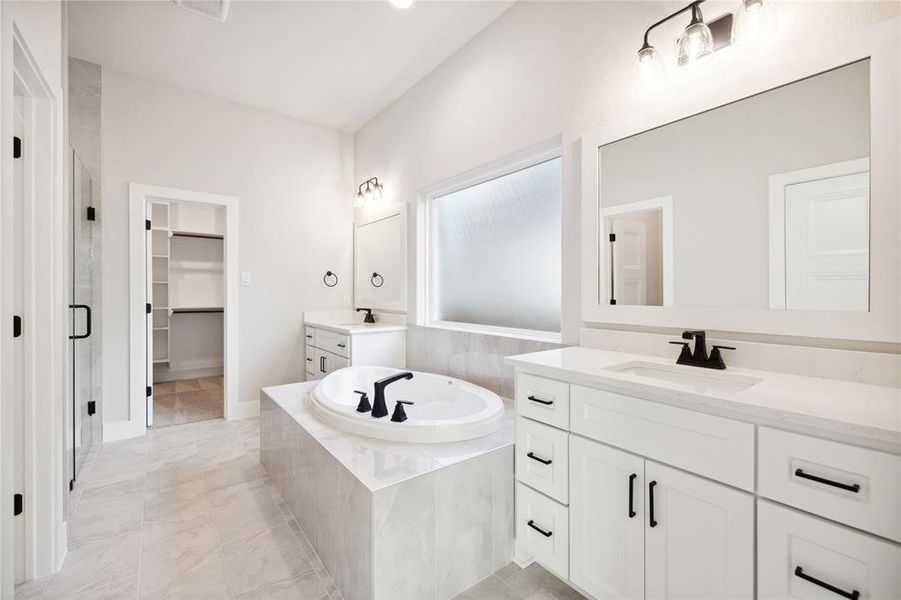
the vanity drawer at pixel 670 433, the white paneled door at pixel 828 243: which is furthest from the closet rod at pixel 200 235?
the white paneled door at pixel 828 243

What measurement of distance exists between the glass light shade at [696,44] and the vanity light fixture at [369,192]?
261 cm

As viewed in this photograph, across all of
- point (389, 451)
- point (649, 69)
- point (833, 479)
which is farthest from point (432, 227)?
point (833, 479)

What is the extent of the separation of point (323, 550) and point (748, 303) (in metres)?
1.90

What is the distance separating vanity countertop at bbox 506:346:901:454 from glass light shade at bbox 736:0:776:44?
3.81 ft

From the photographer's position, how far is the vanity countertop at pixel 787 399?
2.72 ft

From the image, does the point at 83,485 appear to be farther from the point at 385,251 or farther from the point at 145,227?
the point at 385,251

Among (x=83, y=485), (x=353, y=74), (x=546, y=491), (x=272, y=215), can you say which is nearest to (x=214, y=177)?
(x=272, y=215)

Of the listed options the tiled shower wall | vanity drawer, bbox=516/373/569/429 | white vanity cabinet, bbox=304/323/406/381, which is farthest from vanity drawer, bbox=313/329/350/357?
vanity drawer, bbox=516/373/569/429

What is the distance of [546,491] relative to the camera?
1478 mm

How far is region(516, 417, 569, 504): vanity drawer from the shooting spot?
142 cm

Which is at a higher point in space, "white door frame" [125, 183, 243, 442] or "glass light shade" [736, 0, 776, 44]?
"glass light shade" [736, 0, 776, 44]

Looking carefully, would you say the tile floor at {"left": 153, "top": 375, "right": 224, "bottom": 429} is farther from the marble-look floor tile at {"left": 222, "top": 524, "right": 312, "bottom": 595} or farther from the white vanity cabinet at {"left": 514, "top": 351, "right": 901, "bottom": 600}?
the white vanity cabinet at {"left": 514, "top": 351, "right": 901, "bottom": 600}

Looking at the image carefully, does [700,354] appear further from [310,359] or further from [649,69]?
[310,359]

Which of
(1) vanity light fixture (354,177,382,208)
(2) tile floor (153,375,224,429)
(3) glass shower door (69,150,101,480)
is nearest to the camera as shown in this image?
(3) glass shower door (69,150,101,480)
